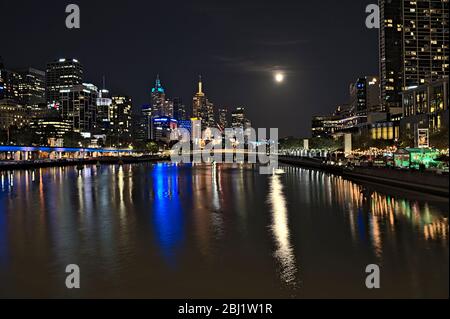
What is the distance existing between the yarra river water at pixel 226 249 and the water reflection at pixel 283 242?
32 mm

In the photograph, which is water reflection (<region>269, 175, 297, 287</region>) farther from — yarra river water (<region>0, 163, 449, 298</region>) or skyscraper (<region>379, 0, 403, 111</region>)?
skyscraper (<region>379, 0, 403, 111</region>)

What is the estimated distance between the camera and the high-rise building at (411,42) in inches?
6747

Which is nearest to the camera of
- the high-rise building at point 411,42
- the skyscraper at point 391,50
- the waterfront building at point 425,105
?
the waterfront building at point 425,105

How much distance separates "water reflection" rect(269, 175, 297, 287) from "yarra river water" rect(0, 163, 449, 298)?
3 centimetres

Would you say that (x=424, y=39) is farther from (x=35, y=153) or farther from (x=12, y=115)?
(x=12, y=115)

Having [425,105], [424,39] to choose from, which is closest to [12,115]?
[425,105]

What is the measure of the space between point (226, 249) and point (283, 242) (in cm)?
193

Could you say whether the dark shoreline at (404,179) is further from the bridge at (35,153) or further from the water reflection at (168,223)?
the bridge at (35,153)

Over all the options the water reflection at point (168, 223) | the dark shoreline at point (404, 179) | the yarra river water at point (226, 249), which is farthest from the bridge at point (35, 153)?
the yarra river water at point (226, 249)

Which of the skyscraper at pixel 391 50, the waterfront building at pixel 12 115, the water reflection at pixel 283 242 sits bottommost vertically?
the water reflection at pixel 283 242

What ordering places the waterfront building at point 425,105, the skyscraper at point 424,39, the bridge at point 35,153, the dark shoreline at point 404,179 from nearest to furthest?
the dark shoreline at point 404,179
the waterfront building at point 425,105
the bridge at point 35,153
the skyscraper at point 424,39

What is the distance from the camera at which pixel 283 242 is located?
1512 centimetres

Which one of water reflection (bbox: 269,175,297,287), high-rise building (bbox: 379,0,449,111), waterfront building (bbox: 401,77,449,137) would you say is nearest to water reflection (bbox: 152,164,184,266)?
water reflection (bbox: 269,175,297,287)

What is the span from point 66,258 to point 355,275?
738 cm
